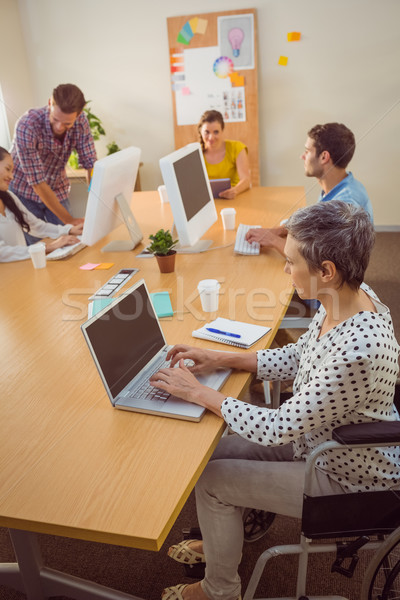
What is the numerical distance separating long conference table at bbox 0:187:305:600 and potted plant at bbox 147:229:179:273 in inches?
2.0

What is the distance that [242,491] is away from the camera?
4.43 feet

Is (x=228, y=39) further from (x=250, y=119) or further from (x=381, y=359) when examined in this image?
(x=381, y=359)

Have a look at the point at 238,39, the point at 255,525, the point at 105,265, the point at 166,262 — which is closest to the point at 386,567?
the point at 255,525

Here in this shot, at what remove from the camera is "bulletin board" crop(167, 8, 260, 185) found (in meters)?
4.70

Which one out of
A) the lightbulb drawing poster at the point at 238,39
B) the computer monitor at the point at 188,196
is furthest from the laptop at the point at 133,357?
the lightbulb drawing poster at the point at 238,39

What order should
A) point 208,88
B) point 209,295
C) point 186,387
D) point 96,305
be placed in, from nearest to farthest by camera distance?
point 186,387 < point 209,295 < point 96,305 < point 208,88

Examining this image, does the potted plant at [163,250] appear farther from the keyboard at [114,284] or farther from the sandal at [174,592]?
the sandal at [174,592]

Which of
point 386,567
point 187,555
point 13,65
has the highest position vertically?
point 13,65

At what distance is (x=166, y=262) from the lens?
2279 mm

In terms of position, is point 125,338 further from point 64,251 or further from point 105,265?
point 64,251

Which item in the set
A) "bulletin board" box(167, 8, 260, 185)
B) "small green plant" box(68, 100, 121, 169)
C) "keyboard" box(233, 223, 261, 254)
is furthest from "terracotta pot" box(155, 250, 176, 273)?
"small green plant" box(68, 100, 121, 169)

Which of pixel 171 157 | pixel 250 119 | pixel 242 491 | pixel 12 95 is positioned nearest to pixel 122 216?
pixel 171 157

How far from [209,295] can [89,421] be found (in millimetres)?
707

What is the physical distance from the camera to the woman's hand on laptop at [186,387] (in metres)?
1.33
